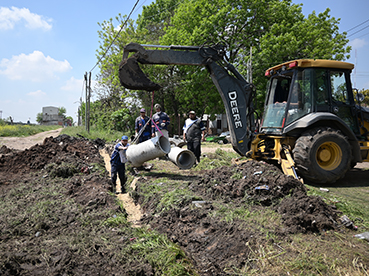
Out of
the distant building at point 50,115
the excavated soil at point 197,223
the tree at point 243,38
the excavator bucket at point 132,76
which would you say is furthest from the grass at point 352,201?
the distant building at point 50,115

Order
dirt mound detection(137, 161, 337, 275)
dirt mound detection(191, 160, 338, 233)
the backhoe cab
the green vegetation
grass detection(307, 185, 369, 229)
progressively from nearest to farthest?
the green vegetation → dirt mound detection(137, 161, 337, 275) → dirt mound detection(191, 160, 338, 233) → grass detection(307, 185, 369, 229) → the backhoe cab

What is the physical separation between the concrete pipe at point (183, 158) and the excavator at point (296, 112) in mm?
1458

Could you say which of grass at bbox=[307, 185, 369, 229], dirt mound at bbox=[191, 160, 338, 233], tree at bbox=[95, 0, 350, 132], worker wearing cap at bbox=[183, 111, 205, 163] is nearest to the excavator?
grass at bbox=[307, 185, 369, 229]

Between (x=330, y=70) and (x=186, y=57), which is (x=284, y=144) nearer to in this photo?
(x=330, y=70)

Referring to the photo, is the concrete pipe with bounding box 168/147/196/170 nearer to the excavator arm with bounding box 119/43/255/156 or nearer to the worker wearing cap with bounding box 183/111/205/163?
the worker wearing cap with bounding box 183/111/205/163

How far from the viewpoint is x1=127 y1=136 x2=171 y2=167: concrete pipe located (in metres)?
6.91

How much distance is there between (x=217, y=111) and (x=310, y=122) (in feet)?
50.9

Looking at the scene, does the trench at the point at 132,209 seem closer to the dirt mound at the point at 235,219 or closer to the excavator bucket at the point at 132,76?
the dirt mound at the point at 235,219

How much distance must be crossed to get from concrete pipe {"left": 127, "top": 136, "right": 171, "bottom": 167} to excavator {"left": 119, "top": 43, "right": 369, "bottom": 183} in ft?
4.81

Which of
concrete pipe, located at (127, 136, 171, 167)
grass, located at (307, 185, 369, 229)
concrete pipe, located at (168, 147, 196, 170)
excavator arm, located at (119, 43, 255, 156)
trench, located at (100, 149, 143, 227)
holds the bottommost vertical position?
trench, located at (100, 149, 143, 227)

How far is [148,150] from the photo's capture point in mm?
7000

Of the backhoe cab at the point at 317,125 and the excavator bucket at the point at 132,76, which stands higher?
the excavator bucket at the point at 132,76

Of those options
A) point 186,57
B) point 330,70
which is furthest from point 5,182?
point 330,70

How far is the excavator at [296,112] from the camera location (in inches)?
Answer: 236
